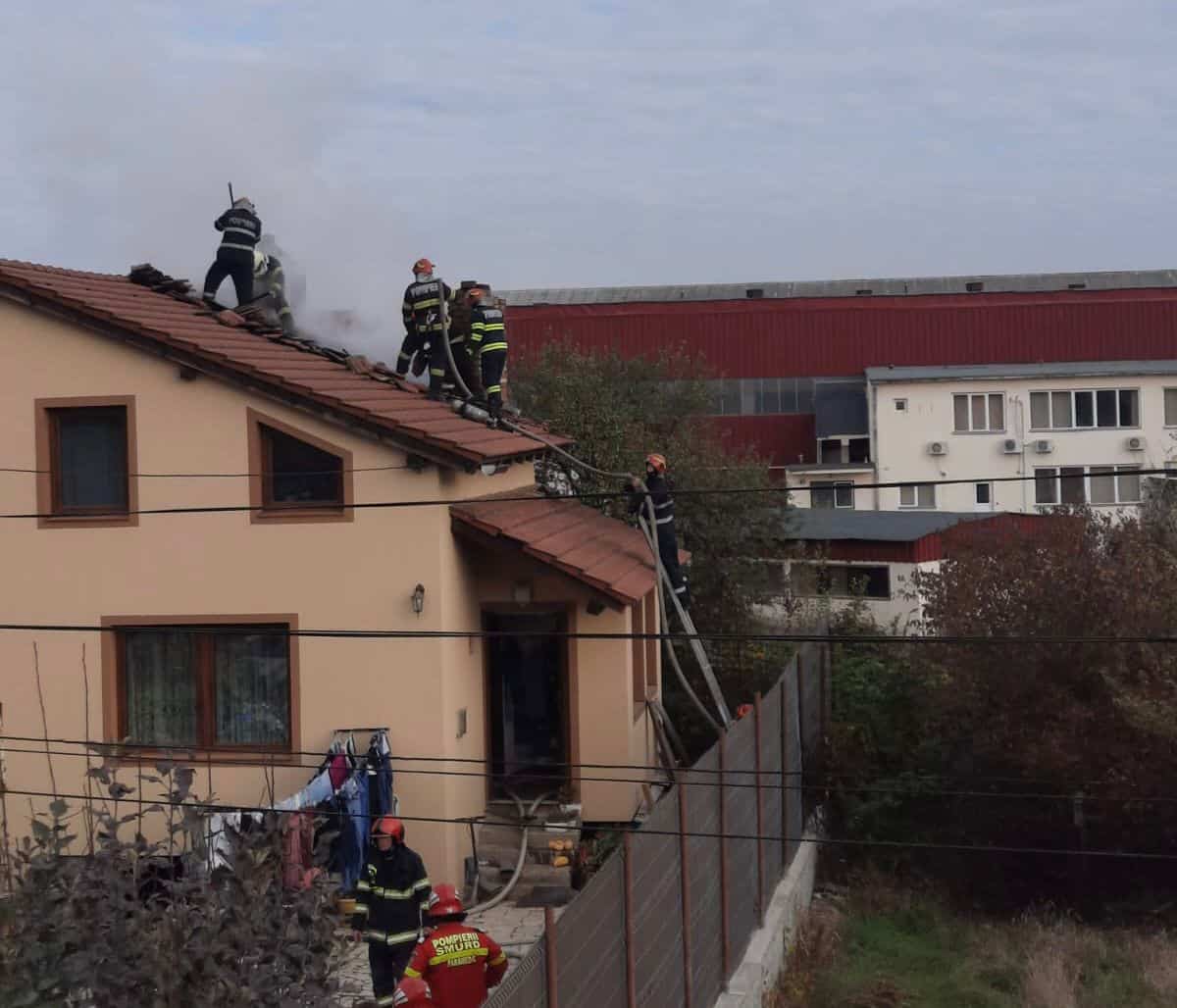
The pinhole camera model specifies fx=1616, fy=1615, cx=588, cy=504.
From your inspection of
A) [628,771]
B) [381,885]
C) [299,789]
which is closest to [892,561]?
[628,771]

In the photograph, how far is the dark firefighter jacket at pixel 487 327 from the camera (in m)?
17.1

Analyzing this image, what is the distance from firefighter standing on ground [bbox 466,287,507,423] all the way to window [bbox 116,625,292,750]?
12.8 feet

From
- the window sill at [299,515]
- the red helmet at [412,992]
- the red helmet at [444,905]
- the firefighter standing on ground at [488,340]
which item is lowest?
the red helmet at [412,992]

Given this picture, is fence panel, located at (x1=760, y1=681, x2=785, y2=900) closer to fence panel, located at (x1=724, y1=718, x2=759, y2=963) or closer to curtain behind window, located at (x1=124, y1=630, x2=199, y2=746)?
fence panel, located at (x1=724, y1=718, x2=759, y2=963)

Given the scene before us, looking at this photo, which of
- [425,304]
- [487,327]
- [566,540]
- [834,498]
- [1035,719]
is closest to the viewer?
[566,540]

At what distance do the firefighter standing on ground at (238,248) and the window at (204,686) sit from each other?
214 inches

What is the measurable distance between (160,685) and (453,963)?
270 inches

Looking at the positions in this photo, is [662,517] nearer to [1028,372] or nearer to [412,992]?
[412,992]

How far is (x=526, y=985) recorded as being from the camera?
723cm

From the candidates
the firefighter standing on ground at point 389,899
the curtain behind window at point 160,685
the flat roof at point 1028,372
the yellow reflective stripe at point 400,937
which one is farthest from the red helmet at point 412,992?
the flat roof at point 1028,372

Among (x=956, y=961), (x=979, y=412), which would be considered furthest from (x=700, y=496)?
(x=979, y=412)

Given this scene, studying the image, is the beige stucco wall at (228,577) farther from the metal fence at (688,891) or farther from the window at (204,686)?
the metal fence at (688,891)

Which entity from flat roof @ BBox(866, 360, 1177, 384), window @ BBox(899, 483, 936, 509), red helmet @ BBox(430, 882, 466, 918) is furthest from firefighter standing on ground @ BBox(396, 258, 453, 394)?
window @ BBox(899, 483, 936, 509)

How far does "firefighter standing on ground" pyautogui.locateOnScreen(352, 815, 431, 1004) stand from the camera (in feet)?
35.8
